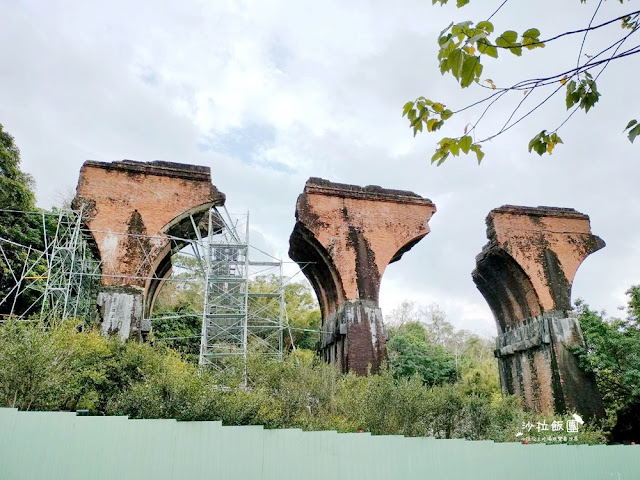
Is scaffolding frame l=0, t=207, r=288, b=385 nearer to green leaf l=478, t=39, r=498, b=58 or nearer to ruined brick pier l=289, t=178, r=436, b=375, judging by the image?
ruined brick pier l=289, t=178, r=436, b=375

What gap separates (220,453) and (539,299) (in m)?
12.0

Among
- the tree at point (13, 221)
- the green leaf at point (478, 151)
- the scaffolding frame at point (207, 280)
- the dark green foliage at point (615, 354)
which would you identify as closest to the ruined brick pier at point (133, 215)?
the scaffolding frame at point (207, 280)

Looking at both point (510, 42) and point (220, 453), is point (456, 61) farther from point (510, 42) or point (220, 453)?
point (220, 453)

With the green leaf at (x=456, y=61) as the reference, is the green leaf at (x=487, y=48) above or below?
above

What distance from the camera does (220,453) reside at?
5.62 meters

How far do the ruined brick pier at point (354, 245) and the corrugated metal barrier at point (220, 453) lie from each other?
6145 millimetres

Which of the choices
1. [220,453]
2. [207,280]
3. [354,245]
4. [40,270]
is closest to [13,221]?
[40,270]

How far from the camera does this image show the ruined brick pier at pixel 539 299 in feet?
44.3

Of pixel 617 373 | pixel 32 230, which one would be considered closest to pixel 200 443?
pixel 617 373

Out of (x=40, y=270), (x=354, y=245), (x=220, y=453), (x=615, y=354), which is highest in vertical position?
(x=40, y=270)

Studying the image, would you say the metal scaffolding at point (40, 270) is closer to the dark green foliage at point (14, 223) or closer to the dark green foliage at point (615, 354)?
the dark green foliage at point (14, 223)

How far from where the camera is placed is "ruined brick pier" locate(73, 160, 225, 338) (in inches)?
460

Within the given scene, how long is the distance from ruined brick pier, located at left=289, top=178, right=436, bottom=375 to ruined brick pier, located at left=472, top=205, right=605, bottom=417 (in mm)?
2916

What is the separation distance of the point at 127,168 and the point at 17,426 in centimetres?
912
